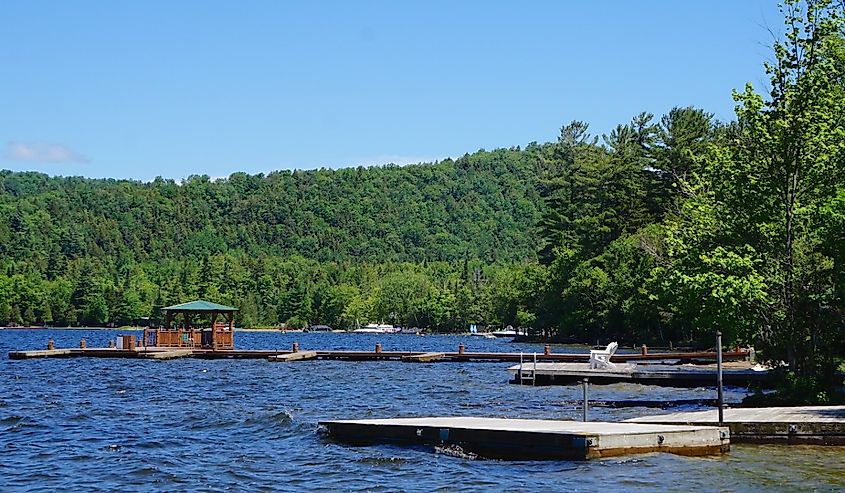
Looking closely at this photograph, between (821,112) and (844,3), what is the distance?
337 cm

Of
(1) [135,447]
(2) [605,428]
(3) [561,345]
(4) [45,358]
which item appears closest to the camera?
(2) [605,428]

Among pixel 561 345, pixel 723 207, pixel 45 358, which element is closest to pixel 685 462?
pixel 723 207

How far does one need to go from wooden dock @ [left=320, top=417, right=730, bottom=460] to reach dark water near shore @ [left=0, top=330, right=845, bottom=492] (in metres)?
0.32

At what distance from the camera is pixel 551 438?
19.8m

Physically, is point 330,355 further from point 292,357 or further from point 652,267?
point 652,267

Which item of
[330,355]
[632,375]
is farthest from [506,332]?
[632,375]

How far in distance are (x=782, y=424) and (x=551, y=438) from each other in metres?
4.82

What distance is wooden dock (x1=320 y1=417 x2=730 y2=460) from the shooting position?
1945 cm

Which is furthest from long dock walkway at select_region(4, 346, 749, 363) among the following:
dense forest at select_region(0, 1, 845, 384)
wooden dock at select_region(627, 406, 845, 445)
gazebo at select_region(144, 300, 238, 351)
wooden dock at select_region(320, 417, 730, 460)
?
wooden dock at select_region(320, 417, 730, 460)

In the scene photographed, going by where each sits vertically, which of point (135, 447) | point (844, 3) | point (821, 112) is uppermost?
point (844, 3)

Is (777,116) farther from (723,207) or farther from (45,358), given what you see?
(45,358)

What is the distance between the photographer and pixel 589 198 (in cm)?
9694

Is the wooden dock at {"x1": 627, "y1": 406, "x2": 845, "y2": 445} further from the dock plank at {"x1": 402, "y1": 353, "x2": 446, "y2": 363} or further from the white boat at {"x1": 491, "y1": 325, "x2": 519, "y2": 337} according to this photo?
the white boat at {"x1": 491, "y1": 325, "x2": 519, "y2": 337}

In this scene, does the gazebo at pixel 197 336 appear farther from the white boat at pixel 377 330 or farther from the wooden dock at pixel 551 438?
the white boat at pixel 377 330
